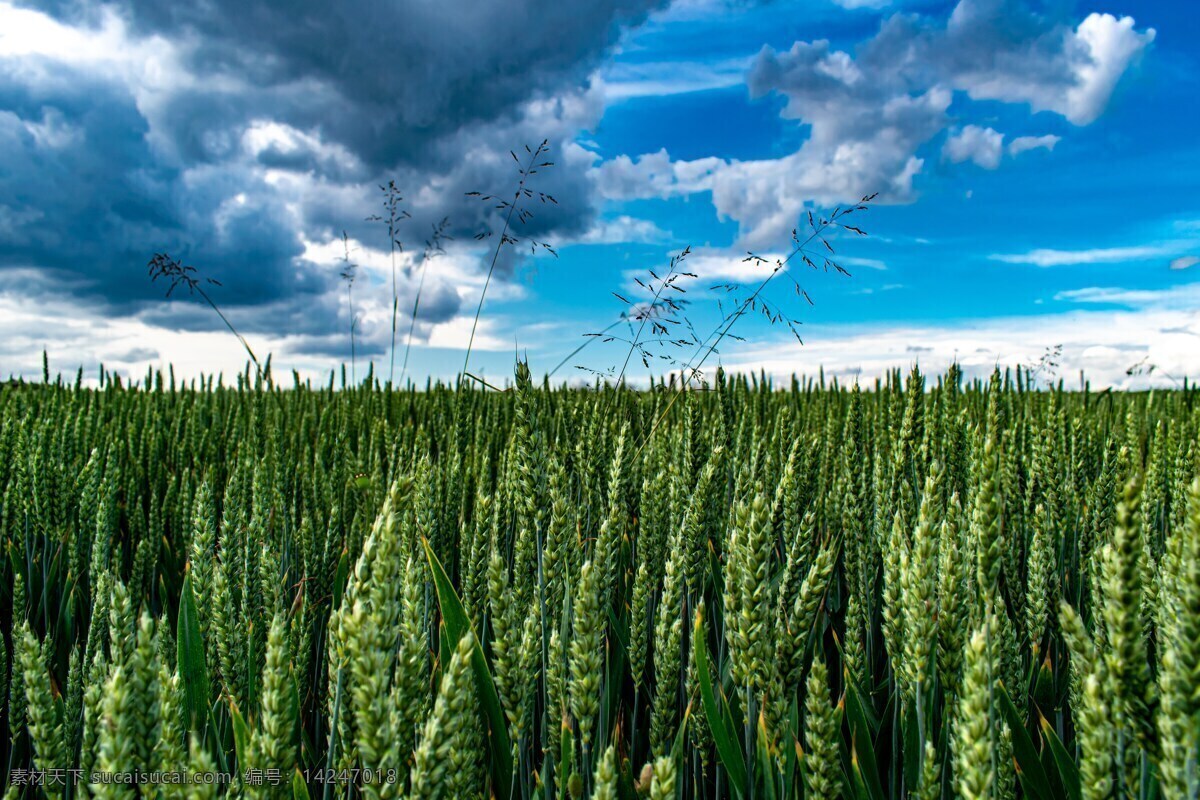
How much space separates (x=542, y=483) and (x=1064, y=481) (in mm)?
1709

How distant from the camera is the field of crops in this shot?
692 mm

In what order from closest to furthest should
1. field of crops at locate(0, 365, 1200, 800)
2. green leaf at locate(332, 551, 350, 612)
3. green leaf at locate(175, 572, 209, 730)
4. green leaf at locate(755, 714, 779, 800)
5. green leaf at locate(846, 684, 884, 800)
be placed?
field of crops at locate(0, 365, 1200, 800)
green leaf at locate(755, 714, 779, 800)
green leaf at locate(846, 684, 884, 800)
green leaf at locate(175, 572, 209, 730)
green leaf at locate(332, 551, 350, 612)

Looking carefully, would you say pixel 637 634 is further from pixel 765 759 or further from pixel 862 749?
pixel 862 749

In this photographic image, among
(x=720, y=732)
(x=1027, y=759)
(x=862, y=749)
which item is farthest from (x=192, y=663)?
(x=1027, y=759)

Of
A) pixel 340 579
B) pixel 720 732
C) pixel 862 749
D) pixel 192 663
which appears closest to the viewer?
pixel 720 732

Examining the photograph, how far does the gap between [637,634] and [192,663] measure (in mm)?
802

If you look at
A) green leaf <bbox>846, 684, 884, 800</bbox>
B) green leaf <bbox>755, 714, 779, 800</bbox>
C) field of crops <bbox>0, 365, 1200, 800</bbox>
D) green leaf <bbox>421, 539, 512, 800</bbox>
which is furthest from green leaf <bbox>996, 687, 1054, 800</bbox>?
green leaf <bbox>421, 539, 512, 800</bbox>

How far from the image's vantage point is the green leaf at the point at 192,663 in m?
1.29

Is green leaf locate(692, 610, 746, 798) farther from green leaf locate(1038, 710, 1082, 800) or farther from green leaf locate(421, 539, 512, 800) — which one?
green leaf locate(1038, 710, 1082, 800)

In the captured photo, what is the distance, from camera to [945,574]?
0.92 m

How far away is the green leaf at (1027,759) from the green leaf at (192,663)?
1.33 metres

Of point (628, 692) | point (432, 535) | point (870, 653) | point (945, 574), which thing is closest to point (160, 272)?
point (432, 535)

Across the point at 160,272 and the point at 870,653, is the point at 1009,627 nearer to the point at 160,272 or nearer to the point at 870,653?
the point at 870,653

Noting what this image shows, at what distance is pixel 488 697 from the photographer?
114cm
